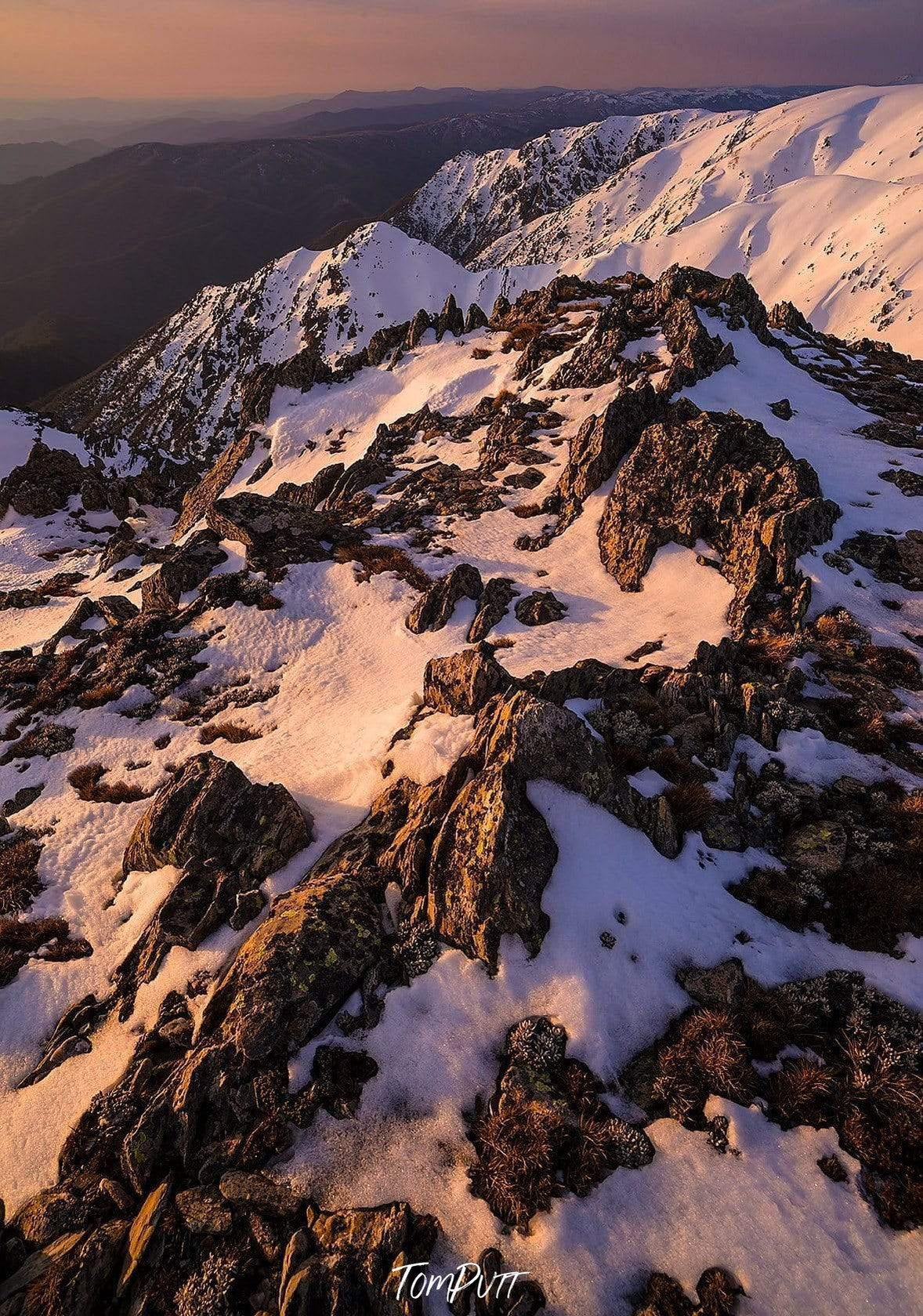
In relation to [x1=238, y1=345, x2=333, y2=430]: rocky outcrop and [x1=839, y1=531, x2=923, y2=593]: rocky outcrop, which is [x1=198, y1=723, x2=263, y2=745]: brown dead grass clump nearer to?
[x1=839, y1=531, x2=923, y2=593]: rocky outcrop

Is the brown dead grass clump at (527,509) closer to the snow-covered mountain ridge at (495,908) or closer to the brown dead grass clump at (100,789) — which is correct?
the snow-covered mountain ridge at (495,908)

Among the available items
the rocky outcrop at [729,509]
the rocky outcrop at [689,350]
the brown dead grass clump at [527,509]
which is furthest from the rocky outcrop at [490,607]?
the rocky outcrop at [689,350]

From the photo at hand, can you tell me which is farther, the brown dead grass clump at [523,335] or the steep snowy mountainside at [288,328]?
the steep snowy mountainside at [288,328]

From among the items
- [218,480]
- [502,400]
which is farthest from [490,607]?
[218,480]

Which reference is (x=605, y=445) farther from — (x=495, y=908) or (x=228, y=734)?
(x=495, y=908)

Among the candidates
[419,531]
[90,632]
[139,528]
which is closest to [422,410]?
[419,531]

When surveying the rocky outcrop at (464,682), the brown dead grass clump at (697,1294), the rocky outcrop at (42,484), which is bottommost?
the rocky outcrop at (42,484)

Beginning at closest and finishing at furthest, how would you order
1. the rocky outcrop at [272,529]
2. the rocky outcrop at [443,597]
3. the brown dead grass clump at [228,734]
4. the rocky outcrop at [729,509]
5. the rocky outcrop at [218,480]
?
the brown dead grass clump at [228,734] → the rocky outcrop at [729,509] → the rocky outcrop at [443,597] → the rocky outcrop at [272,529] → the rocky outcrop at [218,480]
